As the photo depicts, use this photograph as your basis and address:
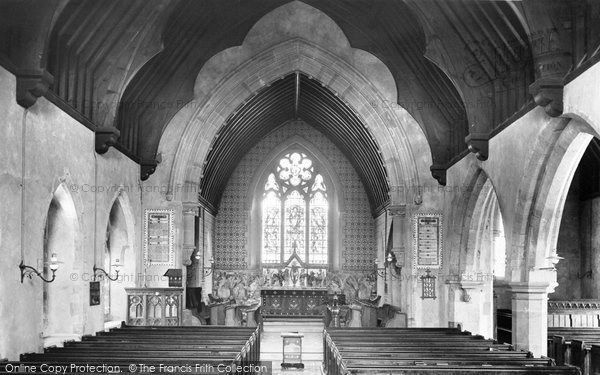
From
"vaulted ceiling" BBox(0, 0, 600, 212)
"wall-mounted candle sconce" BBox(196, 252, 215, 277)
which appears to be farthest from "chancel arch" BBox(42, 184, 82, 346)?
"wall-mounted candle sconce" BBox(196, 252, 215, 277)

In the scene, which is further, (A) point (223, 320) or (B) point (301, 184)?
(B) point (301, 184)

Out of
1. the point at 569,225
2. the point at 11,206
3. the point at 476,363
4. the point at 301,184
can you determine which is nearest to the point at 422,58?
the point at 569,225

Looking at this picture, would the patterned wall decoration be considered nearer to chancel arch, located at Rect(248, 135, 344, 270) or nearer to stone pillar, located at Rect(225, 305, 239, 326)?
chancel arch, located at Rect(248, 135, 344, 270)

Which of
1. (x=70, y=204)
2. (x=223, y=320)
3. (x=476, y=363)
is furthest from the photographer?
(x=223, y=320)

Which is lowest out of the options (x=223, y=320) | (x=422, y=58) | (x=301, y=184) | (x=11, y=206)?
(x=223, y=320)

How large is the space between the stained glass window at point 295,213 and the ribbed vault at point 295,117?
1871 mm

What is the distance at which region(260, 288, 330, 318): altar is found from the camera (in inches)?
969

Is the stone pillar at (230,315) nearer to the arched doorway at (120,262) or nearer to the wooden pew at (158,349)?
the arched doorway at (120,262)

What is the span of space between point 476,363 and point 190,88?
11000mm

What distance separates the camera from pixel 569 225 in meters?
20.0

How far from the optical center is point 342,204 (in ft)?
90.5

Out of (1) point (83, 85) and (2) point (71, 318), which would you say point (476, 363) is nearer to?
(2) point (71, 318)

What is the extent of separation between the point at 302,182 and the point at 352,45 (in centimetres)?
1026

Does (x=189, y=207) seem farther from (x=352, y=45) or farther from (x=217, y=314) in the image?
(x=352, y=45)
